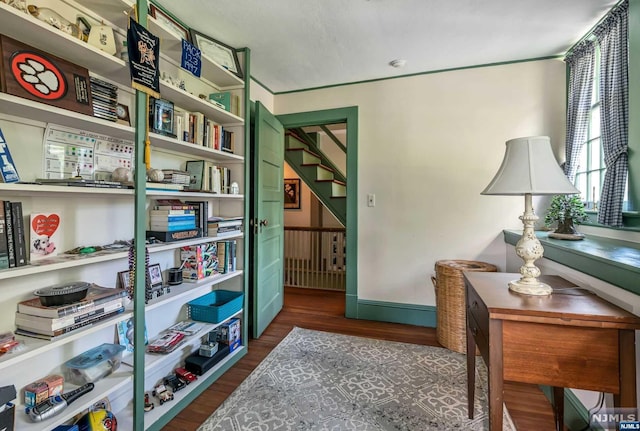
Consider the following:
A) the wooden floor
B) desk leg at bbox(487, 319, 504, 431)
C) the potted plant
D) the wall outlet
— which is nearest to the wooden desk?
desk leg at bbox(487, 319, 504, 431)

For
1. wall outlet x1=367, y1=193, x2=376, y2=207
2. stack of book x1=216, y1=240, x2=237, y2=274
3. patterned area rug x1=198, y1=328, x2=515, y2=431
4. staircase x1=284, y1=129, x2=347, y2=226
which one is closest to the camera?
patterned area rug x1=198, y1=328, x2=515, y2=431

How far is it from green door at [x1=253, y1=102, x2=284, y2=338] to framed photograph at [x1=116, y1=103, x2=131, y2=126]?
1.01 m

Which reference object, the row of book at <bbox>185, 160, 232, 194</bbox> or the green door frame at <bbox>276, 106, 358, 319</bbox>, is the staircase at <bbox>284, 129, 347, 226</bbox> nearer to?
the green door frame at <bbox>276, 106, 358, 319</bbox>

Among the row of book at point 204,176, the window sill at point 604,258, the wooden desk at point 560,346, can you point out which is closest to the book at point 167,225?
the row of book at point 204,176

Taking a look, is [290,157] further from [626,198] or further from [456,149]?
[626,198]

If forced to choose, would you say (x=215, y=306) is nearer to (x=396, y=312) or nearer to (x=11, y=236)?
(x=11, y=236)

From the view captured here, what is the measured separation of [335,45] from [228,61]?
86 cm

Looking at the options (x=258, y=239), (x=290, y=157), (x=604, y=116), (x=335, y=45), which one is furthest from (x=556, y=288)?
(x=290, y=157)

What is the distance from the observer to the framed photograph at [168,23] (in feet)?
5.20

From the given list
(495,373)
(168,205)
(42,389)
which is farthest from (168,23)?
(495,373)

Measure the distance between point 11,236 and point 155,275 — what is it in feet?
2.56

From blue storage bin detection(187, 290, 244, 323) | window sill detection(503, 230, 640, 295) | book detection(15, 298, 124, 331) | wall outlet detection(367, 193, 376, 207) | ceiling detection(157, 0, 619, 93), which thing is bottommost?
blue storage bin detection(187, 290, 244, 323)

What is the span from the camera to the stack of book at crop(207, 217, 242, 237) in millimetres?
2037

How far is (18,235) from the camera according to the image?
107 cm
